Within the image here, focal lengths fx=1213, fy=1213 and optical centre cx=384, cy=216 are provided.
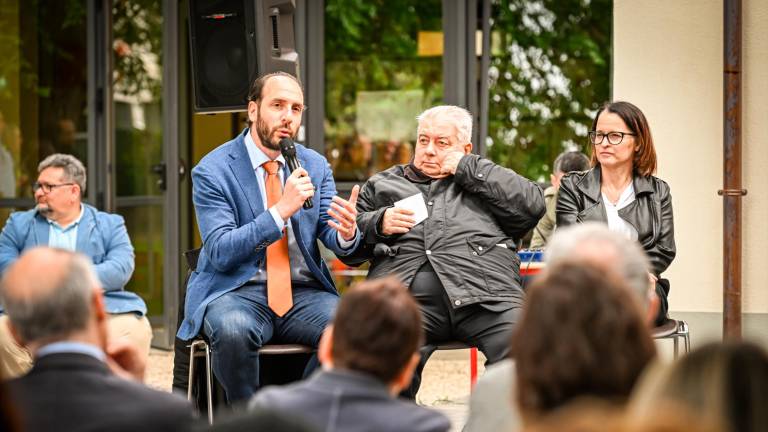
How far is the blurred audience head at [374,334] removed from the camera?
256 cm

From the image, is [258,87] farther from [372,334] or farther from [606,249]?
[372,334]

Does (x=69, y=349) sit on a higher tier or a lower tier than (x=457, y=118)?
lower

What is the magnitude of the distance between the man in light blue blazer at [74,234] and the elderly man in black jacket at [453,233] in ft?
4.39

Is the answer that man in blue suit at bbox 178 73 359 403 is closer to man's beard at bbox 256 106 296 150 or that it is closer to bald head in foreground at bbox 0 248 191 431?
man's beard at bbox 256 106 296 150

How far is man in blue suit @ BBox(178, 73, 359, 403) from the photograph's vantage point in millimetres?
4523

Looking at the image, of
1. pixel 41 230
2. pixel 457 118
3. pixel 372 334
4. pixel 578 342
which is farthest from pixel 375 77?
pixel 578 342

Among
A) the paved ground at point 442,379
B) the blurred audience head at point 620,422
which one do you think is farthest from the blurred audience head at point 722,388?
the paved ground at point 442,379

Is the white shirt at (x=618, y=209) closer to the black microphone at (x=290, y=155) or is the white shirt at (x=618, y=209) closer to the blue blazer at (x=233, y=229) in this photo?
the blue blazer at (x=233, y=229)

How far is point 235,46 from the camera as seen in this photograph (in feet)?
17.8

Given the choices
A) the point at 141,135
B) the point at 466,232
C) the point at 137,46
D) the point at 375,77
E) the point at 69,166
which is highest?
the point at 137,46

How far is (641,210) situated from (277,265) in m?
1.54

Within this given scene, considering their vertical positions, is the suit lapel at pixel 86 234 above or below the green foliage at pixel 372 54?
below

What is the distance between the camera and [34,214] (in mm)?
5914

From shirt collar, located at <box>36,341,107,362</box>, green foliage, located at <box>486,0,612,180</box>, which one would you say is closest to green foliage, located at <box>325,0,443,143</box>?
green foliage, located at <box>486,0,612,180</box>
